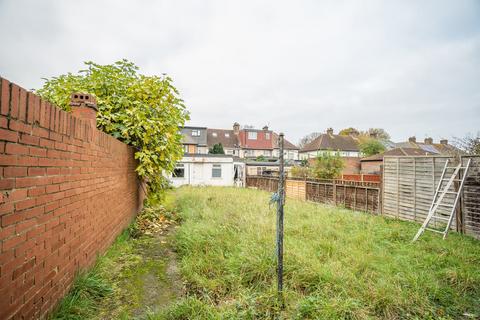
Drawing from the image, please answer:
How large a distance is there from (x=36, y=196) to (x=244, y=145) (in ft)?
139

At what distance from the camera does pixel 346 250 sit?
14.4 ft

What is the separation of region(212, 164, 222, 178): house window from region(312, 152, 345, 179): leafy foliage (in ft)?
29.5

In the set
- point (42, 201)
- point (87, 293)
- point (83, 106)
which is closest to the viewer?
point (42, 201)

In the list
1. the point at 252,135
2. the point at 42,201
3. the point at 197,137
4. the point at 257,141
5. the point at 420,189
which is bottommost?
the point at 420,189

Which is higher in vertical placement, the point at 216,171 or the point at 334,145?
the point at 334,145

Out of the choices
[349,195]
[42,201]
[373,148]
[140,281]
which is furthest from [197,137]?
[42,201]

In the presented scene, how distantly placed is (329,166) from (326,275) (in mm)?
16239

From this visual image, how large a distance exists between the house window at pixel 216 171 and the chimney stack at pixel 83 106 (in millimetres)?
18607

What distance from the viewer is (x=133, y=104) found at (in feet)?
18.2

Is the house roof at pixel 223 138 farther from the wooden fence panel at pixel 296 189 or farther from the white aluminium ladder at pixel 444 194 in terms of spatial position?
the white aluminium ladder at pixel 444 194

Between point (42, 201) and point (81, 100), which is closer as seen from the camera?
point (42, 201)

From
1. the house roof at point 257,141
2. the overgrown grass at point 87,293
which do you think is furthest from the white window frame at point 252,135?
the overgrown grass at point 87,293

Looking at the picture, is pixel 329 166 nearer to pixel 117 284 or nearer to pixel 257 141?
pixel 117 284

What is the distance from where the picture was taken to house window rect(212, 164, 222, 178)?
22297 millimetres
